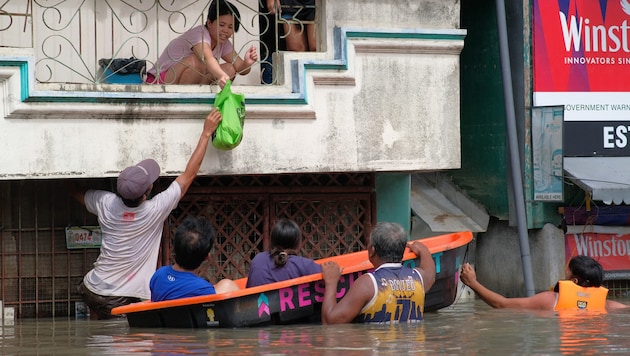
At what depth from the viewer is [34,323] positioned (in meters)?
10.5

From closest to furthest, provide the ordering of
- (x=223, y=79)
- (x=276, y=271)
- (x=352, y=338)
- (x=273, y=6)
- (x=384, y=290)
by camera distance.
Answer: (x=352, y=338) < (x=384, y=290) < (x=276, y=271) < (x=223, y=79) < (x=273, y=6)

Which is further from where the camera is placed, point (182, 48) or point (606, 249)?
point (606, 249)

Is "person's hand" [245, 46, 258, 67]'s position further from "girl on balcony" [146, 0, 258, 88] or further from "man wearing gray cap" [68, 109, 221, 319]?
"man wearing gray cap" [68, 109, 221, 319]

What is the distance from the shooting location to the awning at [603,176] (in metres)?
13.5

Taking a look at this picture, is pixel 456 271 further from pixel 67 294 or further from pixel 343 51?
pixel 67 294

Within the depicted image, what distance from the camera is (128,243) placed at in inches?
393

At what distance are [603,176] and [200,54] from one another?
5337 mm

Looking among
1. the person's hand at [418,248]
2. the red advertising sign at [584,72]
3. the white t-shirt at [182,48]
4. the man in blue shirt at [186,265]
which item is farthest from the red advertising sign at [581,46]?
the man in blue shirt at [186,265]

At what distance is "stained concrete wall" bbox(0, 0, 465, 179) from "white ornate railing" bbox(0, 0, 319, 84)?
2.15ft

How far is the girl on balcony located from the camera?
1111 centimetres

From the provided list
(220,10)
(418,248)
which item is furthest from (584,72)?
(418,248)

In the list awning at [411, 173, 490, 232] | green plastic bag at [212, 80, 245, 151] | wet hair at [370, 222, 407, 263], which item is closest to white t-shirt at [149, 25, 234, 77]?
green plastic bag at [212, 80, 245, 151]

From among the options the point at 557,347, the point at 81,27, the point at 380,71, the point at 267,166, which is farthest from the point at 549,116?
the point at 557,347

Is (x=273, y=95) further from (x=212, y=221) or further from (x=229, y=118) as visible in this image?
(x=212, y=221)
